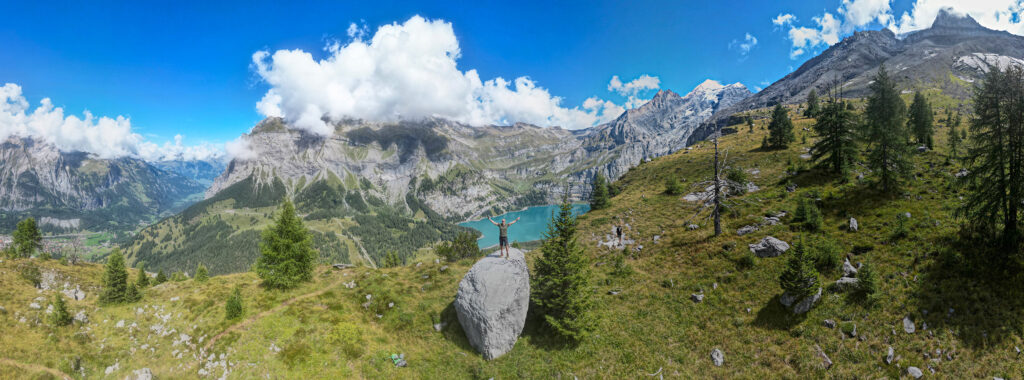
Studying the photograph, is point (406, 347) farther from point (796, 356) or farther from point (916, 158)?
point (916, 158)

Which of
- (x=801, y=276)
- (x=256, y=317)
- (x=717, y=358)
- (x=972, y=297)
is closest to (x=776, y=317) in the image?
(x=801, y=276)

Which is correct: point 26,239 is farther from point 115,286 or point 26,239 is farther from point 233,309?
point 233,309

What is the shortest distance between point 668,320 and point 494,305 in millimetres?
10639

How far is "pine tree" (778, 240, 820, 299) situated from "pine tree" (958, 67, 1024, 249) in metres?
8.47

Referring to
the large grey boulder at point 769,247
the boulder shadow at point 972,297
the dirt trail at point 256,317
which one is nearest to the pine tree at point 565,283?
the large grey boulder at point 769,247

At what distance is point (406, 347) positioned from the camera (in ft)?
67.7

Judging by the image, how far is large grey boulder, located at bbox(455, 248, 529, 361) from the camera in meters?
19.2

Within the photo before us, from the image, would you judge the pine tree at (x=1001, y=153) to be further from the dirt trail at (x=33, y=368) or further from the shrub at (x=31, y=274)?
the shrub at (x=31, y=274)

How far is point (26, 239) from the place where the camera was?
47688 millimetres

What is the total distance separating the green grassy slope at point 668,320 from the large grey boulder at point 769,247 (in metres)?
0.79

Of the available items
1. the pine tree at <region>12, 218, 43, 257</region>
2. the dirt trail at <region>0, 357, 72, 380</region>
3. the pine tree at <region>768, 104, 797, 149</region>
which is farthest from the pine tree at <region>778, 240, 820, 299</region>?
the pine tree at <region>12, 218, 43, 257</region>

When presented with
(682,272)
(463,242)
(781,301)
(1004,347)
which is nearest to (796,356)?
(781,301)

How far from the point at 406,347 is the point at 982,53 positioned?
28726cm

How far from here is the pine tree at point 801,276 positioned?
16.5 metres
